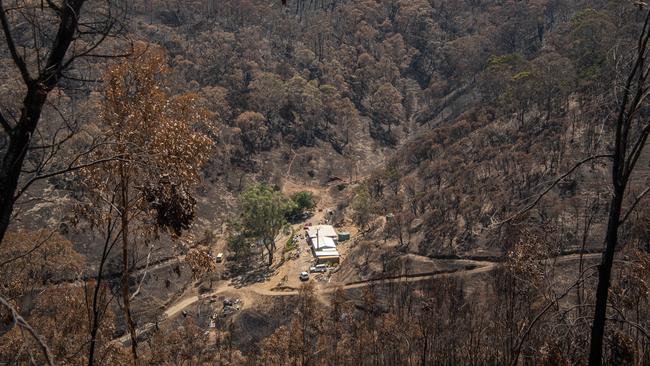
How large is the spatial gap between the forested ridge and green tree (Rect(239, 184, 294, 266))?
19 centimetres

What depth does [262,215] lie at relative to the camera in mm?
42906

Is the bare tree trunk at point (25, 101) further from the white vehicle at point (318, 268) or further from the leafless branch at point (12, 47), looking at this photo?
the white vehicle at point (318, 268)

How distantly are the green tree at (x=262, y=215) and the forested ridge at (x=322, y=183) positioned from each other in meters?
0.19

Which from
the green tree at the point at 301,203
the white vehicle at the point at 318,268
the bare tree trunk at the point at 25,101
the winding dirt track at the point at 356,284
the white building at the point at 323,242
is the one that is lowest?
the winding dirt track at the point at 356,284

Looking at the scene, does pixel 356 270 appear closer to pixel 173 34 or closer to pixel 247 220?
pixel 247 220

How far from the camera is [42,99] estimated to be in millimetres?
3865

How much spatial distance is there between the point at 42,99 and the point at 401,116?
7613 centimetres

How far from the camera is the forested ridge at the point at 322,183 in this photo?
496 centimetres

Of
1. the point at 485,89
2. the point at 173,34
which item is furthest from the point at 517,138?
the point at 173,34

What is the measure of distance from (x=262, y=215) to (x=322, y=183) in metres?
18.3

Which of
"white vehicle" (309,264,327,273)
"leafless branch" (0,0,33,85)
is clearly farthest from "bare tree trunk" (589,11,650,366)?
"white vehicle" (309,264,327,273)

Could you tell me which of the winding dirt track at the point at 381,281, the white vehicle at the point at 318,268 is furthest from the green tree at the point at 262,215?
the winding dirt track at the point at 381,281

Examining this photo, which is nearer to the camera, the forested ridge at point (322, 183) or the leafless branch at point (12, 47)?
the leafless branch at point (12, 47)

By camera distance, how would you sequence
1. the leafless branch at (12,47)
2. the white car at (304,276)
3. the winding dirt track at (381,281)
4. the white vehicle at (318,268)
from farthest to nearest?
the white vehicle at (318,268) < the white car at (304,276) < the winding dirt track at (381,281) < the leafless branch at (12,47)
